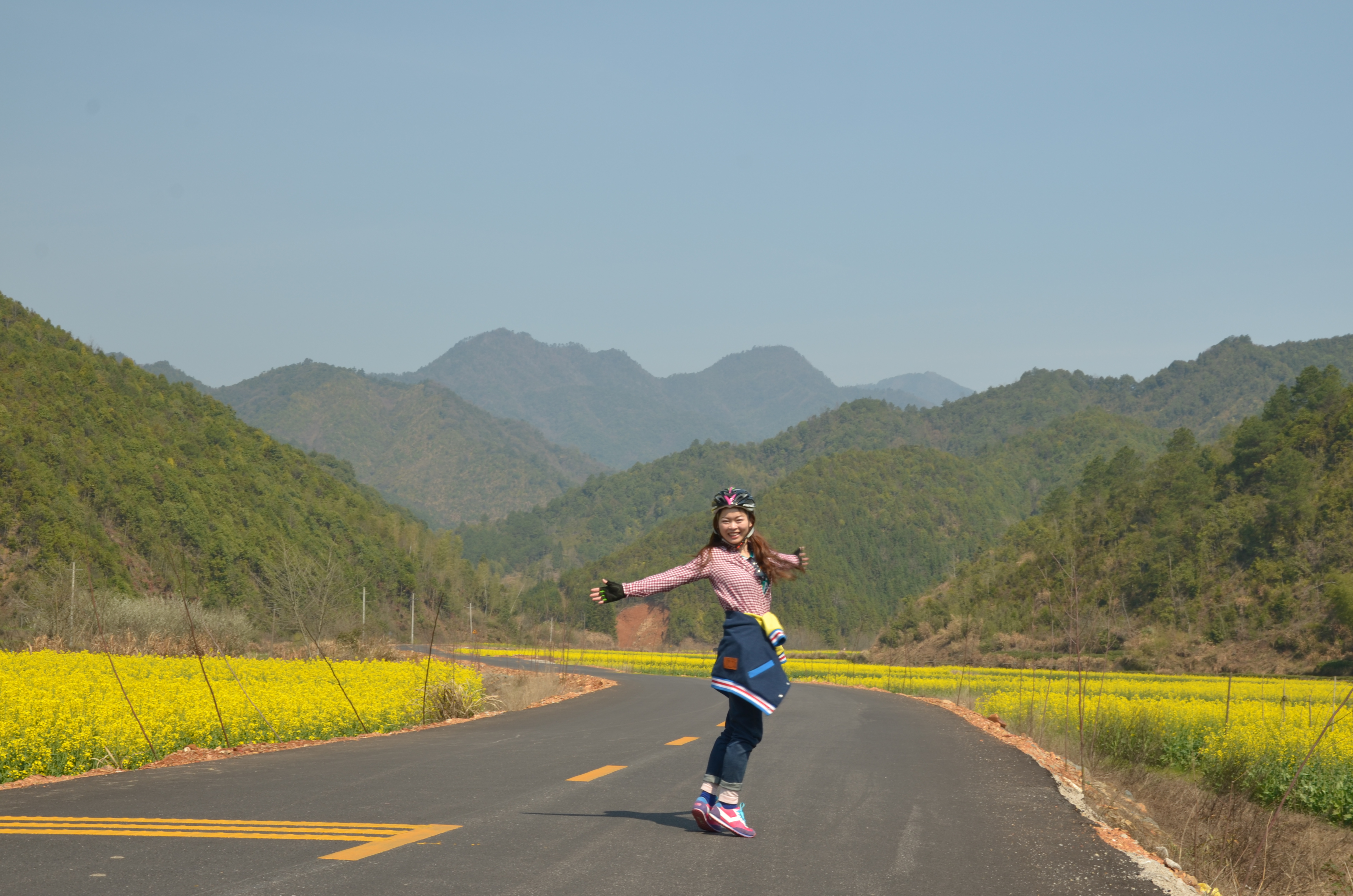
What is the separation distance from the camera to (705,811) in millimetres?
7379

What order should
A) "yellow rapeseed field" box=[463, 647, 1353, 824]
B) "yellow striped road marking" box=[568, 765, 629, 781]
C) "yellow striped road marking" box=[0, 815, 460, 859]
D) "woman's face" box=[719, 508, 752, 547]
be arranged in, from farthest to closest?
"yellow rapeseed field" box=[463, 647, 1353, 824] < "yellow striped road marking" box=[568, 765, 629, 781] < "woman's face" box=[719, 508, 752, 547] < "yellow striped road marking" box=[0, 815, 460, 859]

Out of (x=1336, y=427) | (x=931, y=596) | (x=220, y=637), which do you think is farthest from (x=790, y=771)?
(x=931, y=596)

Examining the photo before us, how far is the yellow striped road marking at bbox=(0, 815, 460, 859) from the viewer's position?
6.81m

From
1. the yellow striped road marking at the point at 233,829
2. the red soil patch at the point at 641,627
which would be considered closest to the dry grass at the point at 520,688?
the yellow striped road marking at the point at 233,829

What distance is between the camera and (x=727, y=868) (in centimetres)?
634

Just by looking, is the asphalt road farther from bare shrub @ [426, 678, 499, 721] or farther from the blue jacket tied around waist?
bare shrub @ [426, 678, 499, 721]

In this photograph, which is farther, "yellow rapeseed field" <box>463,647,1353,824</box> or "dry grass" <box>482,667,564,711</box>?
"dry grass" <box>482,667,564,711</box>

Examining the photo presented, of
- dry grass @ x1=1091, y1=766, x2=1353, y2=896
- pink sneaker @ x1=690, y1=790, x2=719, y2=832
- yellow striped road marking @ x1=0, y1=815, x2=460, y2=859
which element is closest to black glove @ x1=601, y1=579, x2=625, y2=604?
pink sneaker @ x1=690, y1=790, x2=719, y2=832

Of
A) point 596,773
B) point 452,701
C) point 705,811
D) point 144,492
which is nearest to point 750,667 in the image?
point 705,811

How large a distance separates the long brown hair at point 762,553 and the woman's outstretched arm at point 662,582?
11cm

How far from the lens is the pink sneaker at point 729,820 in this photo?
7305 mm

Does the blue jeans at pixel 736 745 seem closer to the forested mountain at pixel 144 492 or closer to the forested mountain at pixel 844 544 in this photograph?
the forested mountain at pixel 144 492

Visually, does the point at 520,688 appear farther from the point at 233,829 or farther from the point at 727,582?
the point at 727,582

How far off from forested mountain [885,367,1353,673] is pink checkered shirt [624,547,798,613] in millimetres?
44782
